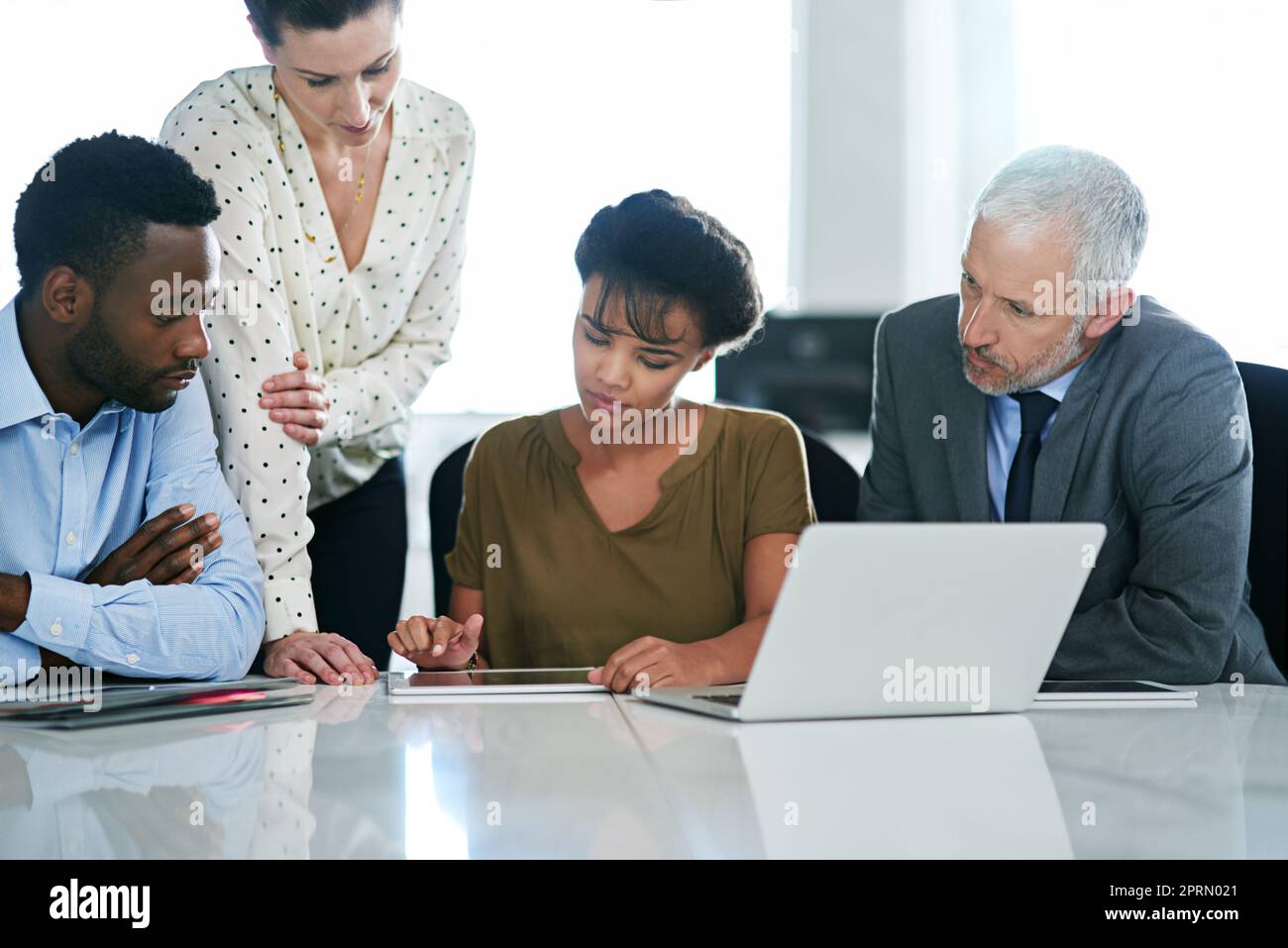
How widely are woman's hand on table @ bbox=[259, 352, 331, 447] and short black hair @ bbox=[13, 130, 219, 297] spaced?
0.71ft

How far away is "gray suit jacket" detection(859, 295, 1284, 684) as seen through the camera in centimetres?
161

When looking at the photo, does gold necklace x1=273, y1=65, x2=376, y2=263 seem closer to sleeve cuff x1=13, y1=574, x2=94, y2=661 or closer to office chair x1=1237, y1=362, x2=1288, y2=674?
sleeve cuff x1=13, y1=574, x2=94, y2=661

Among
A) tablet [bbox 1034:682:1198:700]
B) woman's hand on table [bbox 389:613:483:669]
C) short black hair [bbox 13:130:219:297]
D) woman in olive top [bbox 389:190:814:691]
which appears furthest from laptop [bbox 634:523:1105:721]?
short black hair [bbox 13:130:219:297]

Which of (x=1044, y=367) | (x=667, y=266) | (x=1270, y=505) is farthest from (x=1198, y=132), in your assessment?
(x=667, y=266)

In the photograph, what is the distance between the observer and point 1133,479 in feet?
5.71

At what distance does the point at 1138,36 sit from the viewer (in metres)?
4.23

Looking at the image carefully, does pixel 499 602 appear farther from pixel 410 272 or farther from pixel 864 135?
pixel 864 135

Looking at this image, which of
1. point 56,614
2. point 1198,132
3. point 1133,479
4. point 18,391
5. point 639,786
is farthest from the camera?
point 1198,132

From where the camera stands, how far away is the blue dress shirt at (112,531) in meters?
1.38

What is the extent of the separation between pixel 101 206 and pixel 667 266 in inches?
27.9

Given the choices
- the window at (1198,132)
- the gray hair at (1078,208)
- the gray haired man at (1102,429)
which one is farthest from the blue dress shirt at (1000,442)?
the window at (1198,132)

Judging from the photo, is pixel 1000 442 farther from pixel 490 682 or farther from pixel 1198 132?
pixel 1198 132

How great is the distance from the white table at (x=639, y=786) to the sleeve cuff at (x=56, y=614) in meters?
0.29

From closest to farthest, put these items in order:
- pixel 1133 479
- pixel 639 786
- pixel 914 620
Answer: pixel 639 786, pixel 914 620, pixel 1133 479
